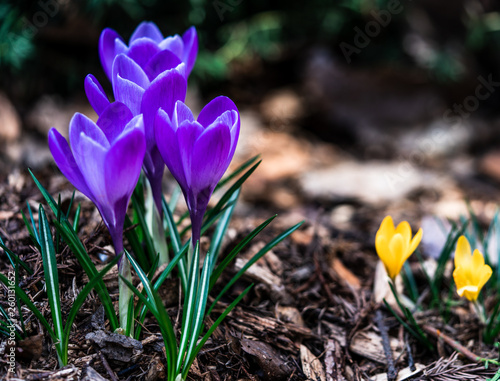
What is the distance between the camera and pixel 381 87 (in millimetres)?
4160

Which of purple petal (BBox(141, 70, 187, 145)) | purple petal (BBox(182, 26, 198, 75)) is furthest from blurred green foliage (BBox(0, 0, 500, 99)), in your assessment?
purple petal (BBox(141, 70, 187, 145))

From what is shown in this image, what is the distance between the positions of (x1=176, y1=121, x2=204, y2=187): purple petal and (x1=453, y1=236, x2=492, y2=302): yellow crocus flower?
813mm

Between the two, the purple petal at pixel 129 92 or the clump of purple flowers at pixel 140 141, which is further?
the purple petal at pixel 129 92

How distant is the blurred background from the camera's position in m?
3.14

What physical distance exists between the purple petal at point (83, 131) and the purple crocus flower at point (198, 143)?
128 mm

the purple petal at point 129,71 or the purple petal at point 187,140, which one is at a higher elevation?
the purple petal at point 129,71

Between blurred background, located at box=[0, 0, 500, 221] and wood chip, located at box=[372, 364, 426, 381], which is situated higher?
blurred background, located at box=[0, 0, 500, 221]

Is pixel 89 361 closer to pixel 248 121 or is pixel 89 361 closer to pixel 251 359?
pixel 251 359

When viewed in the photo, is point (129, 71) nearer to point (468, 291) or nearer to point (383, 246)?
point (383, 246)

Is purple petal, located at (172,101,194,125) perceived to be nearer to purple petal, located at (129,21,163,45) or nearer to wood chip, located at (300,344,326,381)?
purple petal, located at (129,21,163,45)

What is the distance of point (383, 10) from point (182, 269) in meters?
3.38

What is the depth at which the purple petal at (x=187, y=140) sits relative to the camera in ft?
3.15

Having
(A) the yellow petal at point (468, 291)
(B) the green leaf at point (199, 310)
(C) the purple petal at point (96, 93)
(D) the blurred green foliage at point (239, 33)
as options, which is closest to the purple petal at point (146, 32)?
(C) the purple petal at point (96, 93)

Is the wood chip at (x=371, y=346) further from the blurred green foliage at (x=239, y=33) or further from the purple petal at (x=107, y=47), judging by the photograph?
the blurred green foliage at (x=239, y=33)
